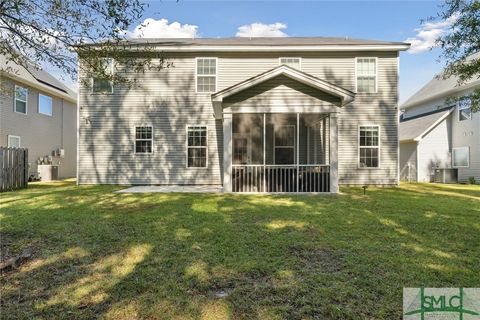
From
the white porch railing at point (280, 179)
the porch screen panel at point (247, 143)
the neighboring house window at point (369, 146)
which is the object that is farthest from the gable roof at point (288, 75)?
the neighboring house window at point (369, 146)

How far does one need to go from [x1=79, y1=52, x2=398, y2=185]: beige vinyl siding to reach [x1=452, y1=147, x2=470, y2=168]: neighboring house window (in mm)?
6570

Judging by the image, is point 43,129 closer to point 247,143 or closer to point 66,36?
point 247,143

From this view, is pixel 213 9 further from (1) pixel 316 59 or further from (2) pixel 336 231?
(2) pixel 336 231

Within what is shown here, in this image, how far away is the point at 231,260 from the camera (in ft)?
14.0

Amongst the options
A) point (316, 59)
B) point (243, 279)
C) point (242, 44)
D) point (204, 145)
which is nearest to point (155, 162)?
point (204, 145)

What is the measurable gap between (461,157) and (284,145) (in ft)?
36.6

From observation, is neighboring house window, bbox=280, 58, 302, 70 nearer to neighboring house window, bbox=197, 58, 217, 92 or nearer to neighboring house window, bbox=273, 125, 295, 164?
neighboring house window, bbox=273, 125, 295, 164

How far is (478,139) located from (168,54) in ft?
54.7

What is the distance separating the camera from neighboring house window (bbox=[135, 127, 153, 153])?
46.6 feet

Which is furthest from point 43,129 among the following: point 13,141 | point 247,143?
point 247,143

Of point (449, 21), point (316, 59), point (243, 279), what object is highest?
point (316, 59)

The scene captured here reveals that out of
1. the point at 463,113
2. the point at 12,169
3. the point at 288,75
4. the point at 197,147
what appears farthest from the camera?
the point at 463,113

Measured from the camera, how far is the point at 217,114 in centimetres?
1288

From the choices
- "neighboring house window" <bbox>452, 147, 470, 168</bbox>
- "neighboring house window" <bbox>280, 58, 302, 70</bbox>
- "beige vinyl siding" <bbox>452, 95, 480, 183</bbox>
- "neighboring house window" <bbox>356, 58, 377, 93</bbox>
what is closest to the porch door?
"neighboring house window" <bbox>280, 58, 302, 70</bbox>
